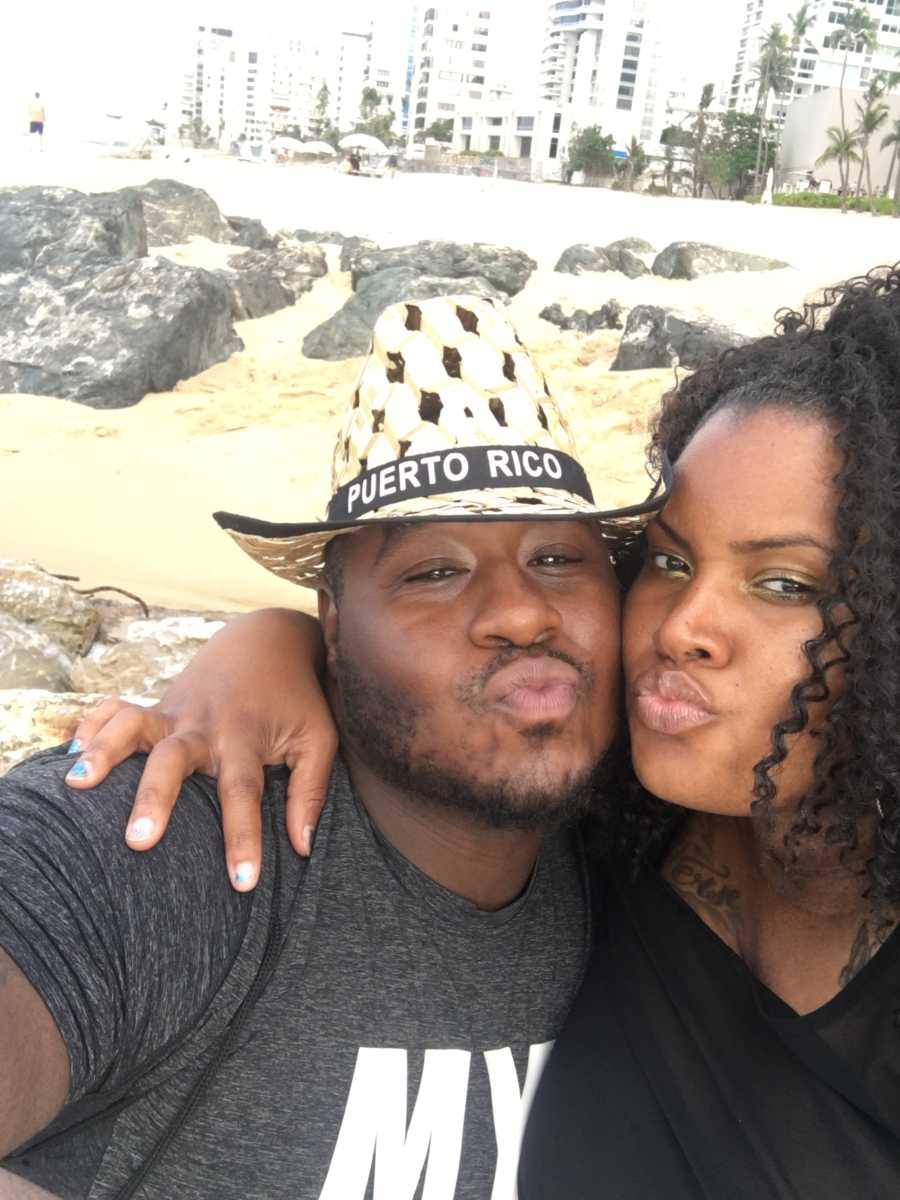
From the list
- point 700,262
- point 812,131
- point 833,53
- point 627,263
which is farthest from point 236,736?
point 833,53

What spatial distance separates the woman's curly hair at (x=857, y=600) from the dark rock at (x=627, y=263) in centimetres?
1641

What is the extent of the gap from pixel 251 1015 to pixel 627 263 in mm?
17724

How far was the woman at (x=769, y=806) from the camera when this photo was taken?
1568 mm

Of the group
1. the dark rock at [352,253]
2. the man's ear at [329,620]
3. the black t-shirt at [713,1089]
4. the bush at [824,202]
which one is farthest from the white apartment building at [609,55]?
the black t-shirt at [713,1089]

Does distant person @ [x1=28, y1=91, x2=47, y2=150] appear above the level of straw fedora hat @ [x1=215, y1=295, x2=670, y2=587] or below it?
above

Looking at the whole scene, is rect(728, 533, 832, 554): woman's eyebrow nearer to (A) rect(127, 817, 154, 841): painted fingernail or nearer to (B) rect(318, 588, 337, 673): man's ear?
(B) rect(318, 588, 337, 673): man's ear

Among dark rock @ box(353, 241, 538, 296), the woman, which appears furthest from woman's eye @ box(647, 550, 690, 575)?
dark rock @ box(353, 241, 538, 296)

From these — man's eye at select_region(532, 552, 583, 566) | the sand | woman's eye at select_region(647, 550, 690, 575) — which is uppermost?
woman's eye at select_region(647, 550, 690, 575)

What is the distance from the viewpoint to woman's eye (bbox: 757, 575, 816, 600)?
1.69 meters

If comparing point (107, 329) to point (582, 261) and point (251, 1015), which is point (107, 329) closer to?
point (582, 261)

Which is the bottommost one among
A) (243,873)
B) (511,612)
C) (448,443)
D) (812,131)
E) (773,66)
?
(243,873)

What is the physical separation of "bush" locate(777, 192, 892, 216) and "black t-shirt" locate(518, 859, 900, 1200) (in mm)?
40961

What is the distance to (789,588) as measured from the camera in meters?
1.70

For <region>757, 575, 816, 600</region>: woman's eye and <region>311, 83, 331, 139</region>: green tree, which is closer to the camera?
<region>757, 575, 816, 600</region>: woman's eye
